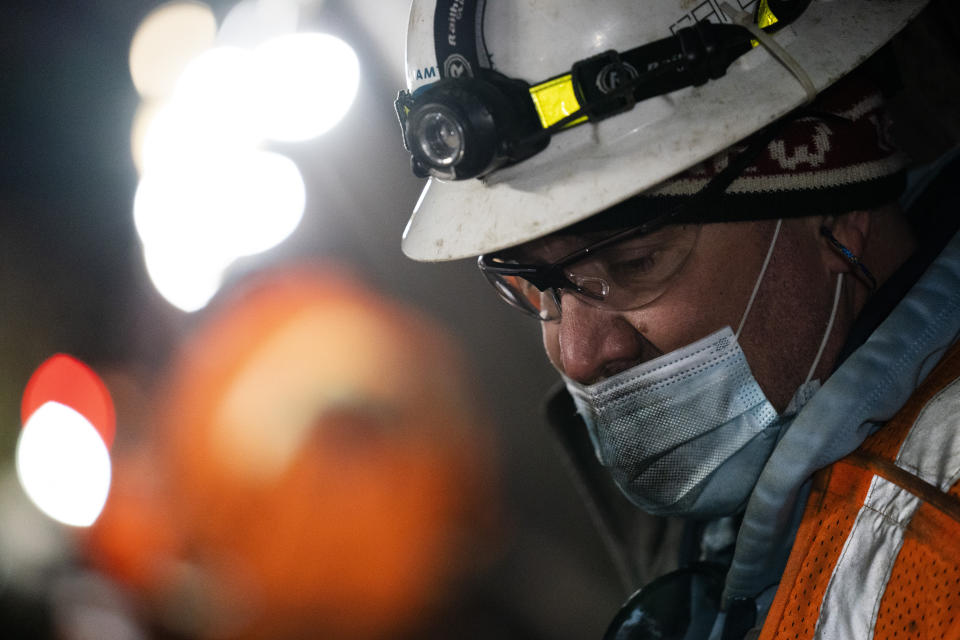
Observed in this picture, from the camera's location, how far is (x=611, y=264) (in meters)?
1.50

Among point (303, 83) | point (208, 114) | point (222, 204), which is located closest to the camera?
point (303, 83)

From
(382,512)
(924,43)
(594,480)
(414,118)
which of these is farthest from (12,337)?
(924,43)

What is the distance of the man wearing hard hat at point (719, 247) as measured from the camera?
3.85 ft

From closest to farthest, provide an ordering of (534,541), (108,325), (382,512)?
(534,541) → (382,512) → (108,325)

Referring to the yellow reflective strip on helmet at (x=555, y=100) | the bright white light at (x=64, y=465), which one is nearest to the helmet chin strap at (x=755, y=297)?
the yellow reflective strip on helmet at (x=555, y=100)

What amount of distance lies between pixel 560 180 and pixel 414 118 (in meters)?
0.34

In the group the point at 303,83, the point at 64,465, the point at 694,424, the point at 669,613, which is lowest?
the point at 669,613

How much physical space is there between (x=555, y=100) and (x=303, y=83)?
3141 mm

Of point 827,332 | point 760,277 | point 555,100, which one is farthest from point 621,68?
point 827,332

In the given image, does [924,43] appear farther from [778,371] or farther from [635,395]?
[635,395]

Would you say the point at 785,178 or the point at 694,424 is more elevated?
the point at 785,178

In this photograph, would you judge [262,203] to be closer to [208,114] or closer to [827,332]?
[208,114]

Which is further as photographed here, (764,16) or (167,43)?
(167,43)

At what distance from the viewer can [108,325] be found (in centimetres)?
550
